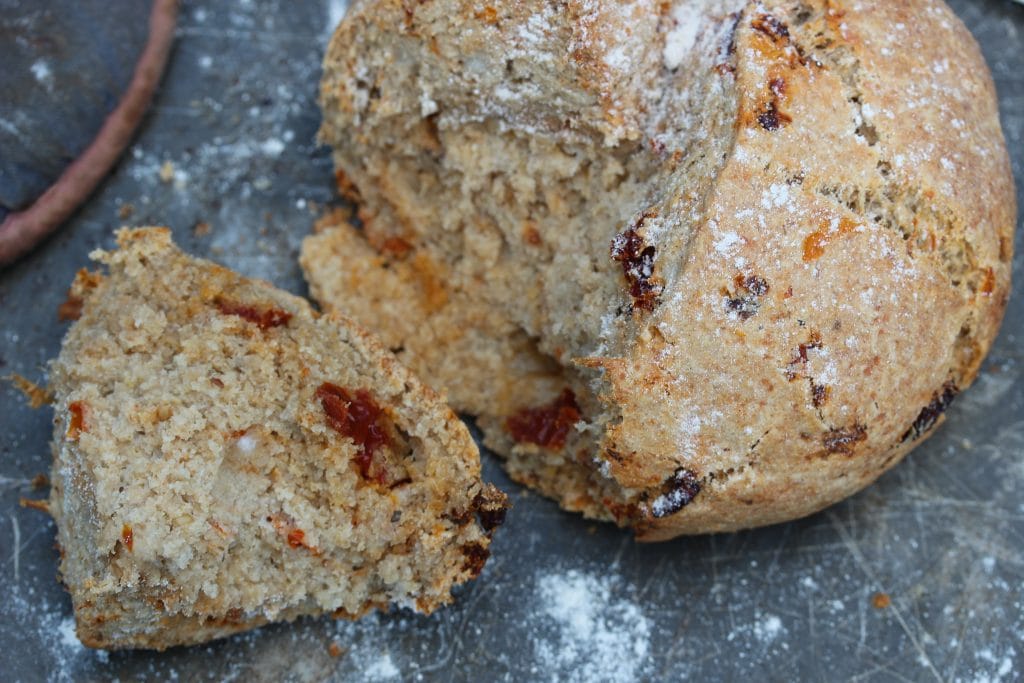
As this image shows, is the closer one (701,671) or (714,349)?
(714,349)

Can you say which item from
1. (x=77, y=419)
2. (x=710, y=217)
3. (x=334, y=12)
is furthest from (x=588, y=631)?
(x=334, y=12)

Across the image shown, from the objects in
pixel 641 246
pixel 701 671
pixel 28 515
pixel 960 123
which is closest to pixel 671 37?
pixel 641 246

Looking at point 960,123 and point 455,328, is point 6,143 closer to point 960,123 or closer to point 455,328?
point 455,328

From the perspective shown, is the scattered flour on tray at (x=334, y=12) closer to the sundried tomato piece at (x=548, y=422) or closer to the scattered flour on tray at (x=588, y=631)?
the sundried tomato piece at (x=548, y=422)

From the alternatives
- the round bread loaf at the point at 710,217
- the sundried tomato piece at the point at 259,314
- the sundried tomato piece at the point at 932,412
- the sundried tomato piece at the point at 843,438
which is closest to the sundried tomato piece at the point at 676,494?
the round bread loaf at the point at 710,217

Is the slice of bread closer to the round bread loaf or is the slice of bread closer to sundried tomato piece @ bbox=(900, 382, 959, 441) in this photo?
the round bread loaf

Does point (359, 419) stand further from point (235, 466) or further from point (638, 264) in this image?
point (638, 264)
